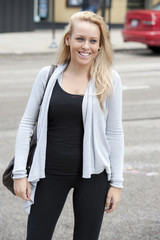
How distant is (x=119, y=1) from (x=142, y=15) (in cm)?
1092

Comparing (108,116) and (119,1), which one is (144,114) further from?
(119,1)

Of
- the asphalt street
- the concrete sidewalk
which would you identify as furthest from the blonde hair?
the concrete sidewalk

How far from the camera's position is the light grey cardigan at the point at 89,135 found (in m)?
2.83

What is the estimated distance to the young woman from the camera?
2832 mm

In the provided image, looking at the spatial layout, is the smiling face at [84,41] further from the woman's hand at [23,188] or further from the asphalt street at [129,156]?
the asphalt street at [129,156]

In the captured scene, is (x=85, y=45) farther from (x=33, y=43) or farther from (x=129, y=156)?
(x=33, y=43)

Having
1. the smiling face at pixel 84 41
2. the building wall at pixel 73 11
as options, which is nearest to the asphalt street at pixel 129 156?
the smiling face at pixel 84 41

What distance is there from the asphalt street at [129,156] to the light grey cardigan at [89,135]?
153 cm

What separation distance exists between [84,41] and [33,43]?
1766 cm

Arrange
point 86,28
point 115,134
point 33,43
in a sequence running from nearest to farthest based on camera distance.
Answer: point 86,28
point 115,134
point 33,43

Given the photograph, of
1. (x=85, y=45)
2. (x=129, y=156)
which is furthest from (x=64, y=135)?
(x=129, y=156)

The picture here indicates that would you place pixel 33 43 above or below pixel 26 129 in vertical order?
below

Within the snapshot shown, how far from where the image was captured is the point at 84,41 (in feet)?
9.37

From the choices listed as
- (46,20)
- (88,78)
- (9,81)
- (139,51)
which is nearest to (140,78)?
(9,81)
